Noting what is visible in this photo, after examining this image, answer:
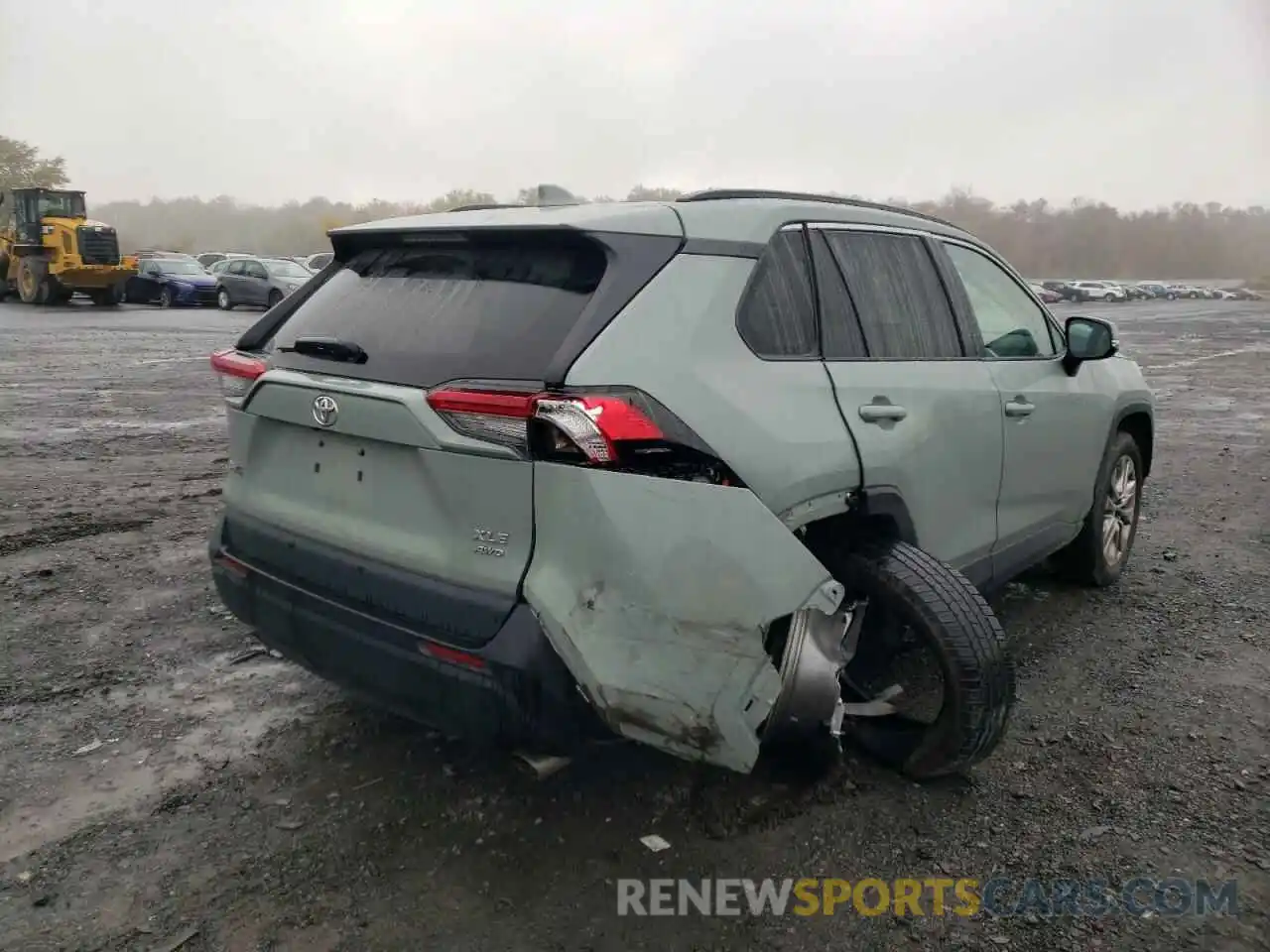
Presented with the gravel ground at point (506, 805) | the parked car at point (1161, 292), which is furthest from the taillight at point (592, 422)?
the parked car at point (1161, 292)

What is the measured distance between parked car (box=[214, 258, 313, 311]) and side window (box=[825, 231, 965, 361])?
83.4 ft

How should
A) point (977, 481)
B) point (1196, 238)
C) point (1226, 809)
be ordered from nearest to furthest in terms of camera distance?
1. point (1226, 809)
2. point (977, 481)
3. point (1196, 238)

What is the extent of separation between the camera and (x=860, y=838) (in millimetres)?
2805

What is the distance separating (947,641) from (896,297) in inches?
49.2

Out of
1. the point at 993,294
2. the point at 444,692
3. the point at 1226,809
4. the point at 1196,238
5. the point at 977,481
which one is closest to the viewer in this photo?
the point at 444,692

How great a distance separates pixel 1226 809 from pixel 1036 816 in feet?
1.99

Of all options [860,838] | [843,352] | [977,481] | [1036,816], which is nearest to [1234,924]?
[1036,816]

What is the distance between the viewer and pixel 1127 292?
204 feet

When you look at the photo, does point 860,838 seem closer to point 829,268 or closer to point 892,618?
point 892,618

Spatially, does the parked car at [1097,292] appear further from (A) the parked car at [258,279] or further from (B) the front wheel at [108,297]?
(B) the front wheel at [108,297]

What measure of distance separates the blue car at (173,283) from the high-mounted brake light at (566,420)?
3043cm

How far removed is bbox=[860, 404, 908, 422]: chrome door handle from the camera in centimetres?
297

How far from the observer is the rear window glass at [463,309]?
8.11ft

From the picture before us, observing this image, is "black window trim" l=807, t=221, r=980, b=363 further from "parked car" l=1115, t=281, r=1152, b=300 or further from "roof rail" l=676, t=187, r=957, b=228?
"parked car" l=1115, t=281, r=1152, b=300
